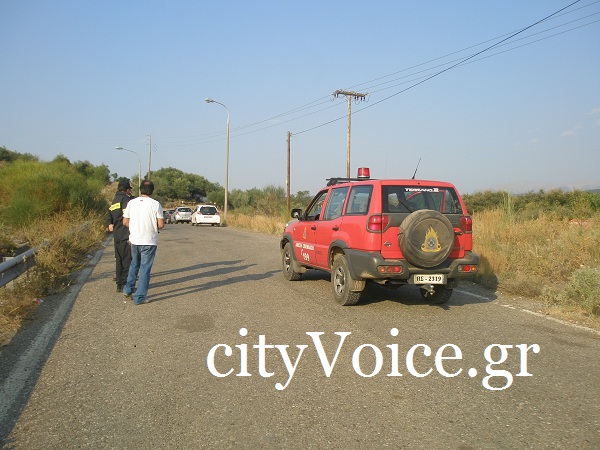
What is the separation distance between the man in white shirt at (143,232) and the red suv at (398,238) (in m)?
2.72

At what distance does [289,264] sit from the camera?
10.7 metres

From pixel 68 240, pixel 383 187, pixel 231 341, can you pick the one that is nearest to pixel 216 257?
pixel 68 240

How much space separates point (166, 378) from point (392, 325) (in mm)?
3115

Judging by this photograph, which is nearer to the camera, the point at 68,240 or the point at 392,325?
the point at 392,325

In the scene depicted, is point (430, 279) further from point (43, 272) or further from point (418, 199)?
point (43, 272)

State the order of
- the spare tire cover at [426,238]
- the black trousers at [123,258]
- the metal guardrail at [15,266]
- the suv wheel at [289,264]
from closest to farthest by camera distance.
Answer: the spare tire cover at [426,238], the metal guardrail at [15,266], the black trousers at [123,258], the suv wheel at [289,264]

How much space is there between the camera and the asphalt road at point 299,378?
149 inches

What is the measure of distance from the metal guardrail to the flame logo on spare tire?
5821 mm

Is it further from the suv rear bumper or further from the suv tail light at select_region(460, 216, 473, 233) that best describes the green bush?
the suv tail light at select_region(460, 216, 473, 233)

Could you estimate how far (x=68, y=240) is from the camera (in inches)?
526

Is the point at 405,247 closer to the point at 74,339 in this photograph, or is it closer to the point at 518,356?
the point at 518,356

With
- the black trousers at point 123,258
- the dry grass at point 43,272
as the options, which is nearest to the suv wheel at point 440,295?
the black trousers at point 123,258

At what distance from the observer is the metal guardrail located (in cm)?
773

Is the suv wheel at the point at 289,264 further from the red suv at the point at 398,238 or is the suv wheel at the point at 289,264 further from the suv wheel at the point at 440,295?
the suv wheel at the point at 440,295
